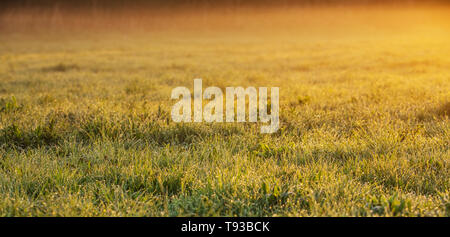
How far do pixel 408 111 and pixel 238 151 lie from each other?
3456mm

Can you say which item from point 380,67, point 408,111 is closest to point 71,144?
point 408,111

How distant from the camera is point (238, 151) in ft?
14.8

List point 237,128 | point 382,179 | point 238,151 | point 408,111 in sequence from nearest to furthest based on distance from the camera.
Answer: point 382,179, point 238,151, point 237,128, point 408,111

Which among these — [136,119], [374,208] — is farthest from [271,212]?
[136,119]

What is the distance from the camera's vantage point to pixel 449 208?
2.82 meters

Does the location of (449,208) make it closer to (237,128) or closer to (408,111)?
(237,128)

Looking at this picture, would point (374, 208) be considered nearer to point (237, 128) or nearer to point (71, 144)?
point (237, 128)

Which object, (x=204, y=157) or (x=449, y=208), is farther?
(x=204, y=157)

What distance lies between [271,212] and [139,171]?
1.44 meters
